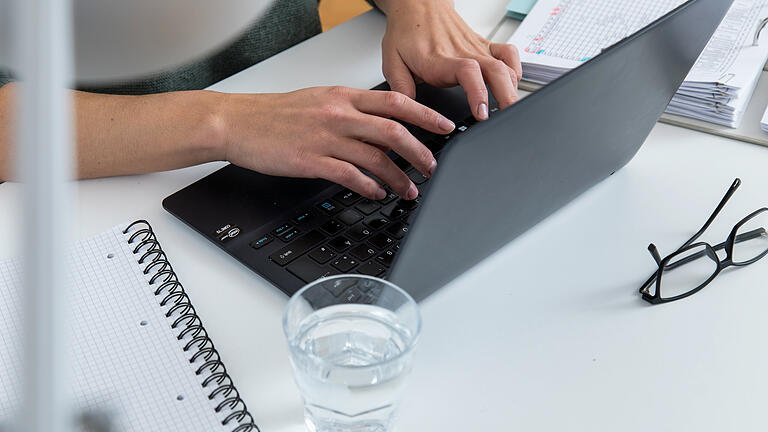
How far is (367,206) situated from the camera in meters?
0.69

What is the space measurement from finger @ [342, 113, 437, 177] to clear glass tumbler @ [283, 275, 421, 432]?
210 millimetres

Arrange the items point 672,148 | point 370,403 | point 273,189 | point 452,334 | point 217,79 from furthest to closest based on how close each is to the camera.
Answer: point 217,79 < point 672,148 < point 273,189 < point 452,334 < point 370,403

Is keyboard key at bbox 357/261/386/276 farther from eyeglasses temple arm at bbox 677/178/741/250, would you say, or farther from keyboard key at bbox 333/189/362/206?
eyeglasses temple arm at bbox 677/178/741/250

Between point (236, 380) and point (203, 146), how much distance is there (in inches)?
11.2

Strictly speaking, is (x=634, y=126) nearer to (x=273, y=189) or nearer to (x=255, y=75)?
(x=273, y=189)

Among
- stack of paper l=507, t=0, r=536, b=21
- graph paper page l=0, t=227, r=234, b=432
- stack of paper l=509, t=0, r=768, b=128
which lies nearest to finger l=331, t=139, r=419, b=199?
graph paper page l=0, t=227, r=234, b=432

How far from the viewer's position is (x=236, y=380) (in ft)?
1.76

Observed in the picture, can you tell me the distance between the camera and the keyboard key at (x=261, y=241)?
2.10 ft

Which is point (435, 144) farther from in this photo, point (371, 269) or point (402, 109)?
point (371, 269)

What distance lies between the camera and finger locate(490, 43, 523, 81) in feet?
2.85

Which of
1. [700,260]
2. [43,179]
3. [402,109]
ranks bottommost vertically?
[700,260]

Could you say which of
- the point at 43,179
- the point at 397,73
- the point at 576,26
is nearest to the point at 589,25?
the point at 576,26

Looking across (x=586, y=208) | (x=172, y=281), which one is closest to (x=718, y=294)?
(x=586, y=208)

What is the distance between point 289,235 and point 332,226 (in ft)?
0.13
